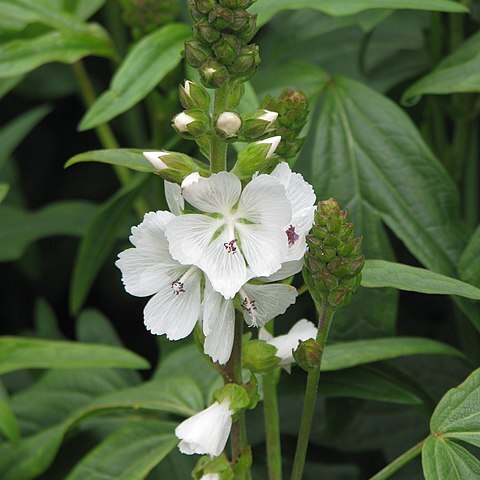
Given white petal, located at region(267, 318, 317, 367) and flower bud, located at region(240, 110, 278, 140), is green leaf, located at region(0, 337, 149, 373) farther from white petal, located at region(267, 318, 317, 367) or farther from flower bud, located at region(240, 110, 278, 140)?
flower bud, located at region(240, 110, 278, 140)

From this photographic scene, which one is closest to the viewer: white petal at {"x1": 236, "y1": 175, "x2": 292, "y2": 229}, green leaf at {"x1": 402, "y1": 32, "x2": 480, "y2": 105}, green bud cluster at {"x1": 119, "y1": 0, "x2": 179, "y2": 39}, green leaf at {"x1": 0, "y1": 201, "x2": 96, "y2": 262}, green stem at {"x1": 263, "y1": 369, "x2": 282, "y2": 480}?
white petal at {"x1": 236, "y1": 175, "x2": 292, "y2": 229}

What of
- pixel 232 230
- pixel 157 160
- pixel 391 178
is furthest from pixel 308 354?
pixel 391 178

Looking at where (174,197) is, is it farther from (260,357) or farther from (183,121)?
(260,357)

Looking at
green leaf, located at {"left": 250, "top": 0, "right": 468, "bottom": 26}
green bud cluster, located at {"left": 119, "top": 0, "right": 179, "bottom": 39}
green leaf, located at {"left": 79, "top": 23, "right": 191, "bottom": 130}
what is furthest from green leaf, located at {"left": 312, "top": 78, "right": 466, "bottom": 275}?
green bud cluster, located at {"left": 119, "top": 0, "right": 179, "bottom": 39}

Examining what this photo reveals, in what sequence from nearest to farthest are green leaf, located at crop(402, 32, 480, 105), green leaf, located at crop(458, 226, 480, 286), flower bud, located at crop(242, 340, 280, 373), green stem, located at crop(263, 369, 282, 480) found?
flower bud, located at crop(242, 340, 280, 373)
green stem, located at crop(263, 369, 282, 480)
green leaf, located at crop(458, 226, 480, 286)
green leaf, located at crop(402, 32, 480, 105)

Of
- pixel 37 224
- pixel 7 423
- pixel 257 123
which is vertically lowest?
pixel 37 224

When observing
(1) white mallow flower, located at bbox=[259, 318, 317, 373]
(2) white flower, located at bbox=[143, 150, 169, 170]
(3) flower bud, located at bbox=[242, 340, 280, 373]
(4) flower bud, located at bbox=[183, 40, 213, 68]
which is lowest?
(1) white mallow flower, located at bbox=[259, 318, 317, 373]

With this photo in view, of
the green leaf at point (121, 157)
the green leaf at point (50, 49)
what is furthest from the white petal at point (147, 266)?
the green leaf at point (50, 49)

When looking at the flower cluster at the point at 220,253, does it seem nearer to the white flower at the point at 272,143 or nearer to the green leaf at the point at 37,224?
the white flower at the point at 272,143
